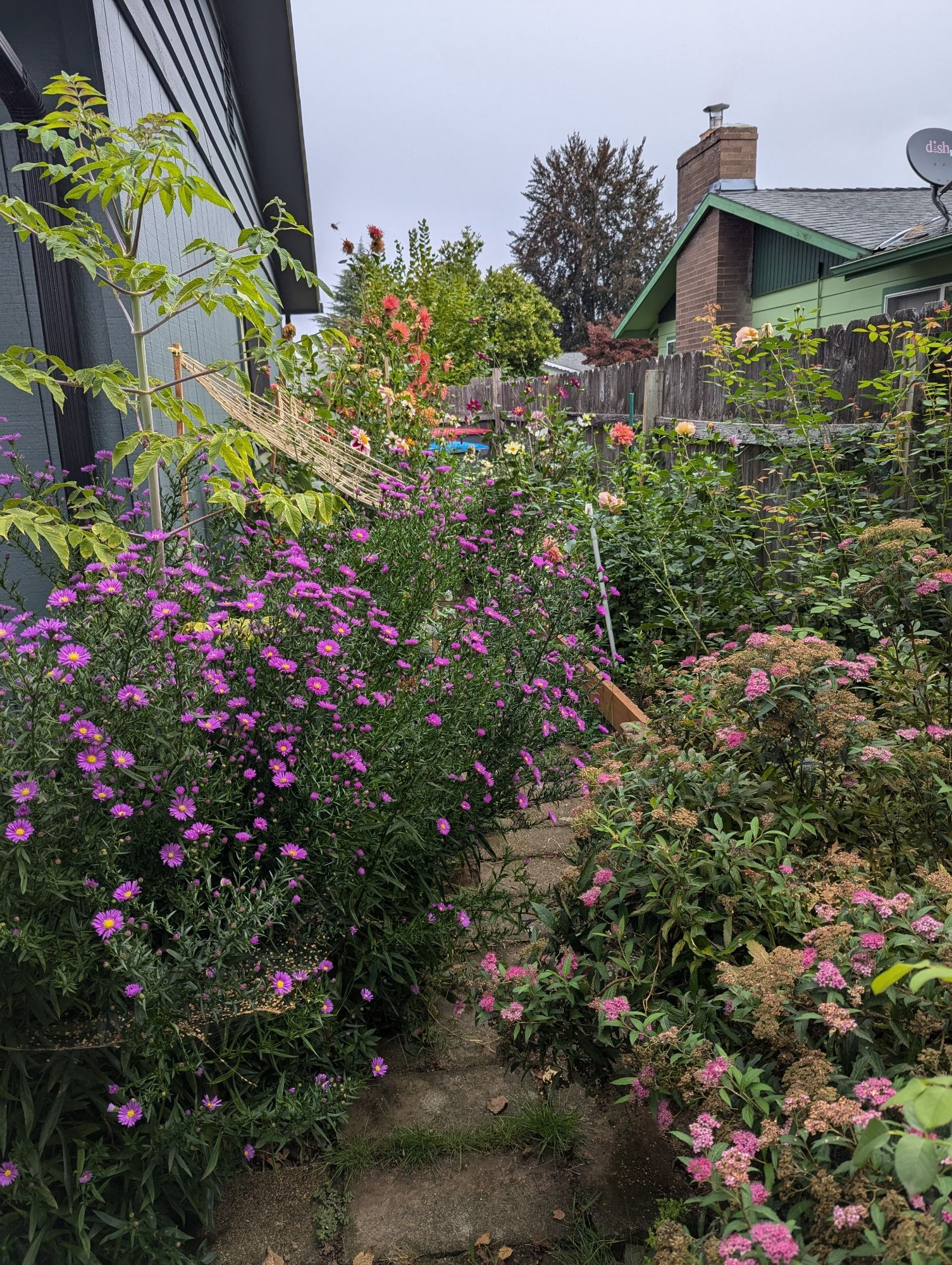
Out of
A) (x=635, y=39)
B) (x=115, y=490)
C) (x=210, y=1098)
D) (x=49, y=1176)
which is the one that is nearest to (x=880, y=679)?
(x=210, y=1098)

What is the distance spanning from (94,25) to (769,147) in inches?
2078

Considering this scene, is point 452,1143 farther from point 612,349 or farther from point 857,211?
point 612,349

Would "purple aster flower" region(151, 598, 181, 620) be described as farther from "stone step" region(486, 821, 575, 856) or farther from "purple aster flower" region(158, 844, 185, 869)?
"stone step" region(486, 821, 575, 856)

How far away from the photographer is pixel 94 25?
2.54 m

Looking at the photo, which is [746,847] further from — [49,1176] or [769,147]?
[769,147]

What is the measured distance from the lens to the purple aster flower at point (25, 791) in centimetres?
118

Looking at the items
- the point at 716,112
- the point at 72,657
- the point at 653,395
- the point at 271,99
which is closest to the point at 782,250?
the point at 716,112

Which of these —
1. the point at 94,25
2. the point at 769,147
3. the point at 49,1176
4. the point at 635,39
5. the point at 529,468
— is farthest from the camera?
the point at 769,147

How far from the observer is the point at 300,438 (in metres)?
3.50

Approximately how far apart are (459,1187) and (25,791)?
1233mm

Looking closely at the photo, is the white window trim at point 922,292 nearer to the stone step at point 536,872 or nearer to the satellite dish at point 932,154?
the satellite dish at point 932,154

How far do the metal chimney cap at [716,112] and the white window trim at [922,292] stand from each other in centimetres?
715

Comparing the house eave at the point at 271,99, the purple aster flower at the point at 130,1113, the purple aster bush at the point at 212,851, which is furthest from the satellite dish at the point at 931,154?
the purple aster flower at the point at 130,1113

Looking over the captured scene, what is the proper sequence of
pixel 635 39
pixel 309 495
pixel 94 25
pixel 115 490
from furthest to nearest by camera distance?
pixel 635 39 → pixel 115 490 → pixel 94 25 → pixel 309 495
